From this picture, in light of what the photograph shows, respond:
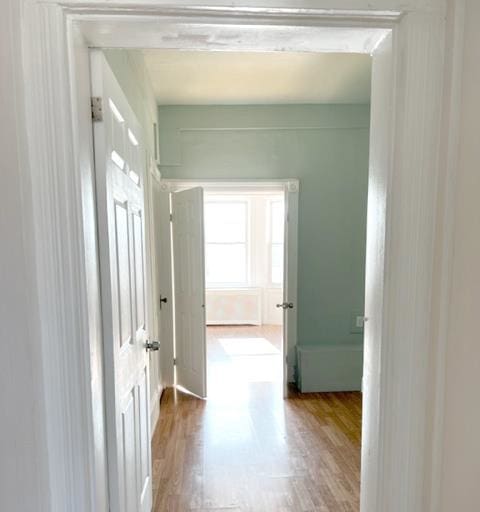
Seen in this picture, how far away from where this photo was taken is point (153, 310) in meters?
2.83

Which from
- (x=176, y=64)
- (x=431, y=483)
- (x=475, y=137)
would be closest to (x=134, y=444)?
(x=431, y=483)

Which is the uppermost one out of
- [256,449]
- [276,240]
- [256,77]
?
[256,77]

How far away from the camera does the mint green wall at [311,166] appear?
3.42 m

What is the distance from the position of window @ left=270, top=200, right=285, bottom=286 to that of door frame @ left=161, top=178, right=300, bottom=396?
257 centimetres

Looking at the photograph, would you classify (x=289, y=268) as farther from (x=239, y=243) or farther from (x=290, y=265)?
(x=239, y=243)

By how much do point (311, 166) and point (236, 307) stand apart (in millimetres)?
3412

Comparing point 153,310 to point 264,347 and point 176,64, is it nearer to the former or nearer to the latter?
point 176,64

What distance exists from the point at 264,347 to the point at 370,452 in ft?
13.1

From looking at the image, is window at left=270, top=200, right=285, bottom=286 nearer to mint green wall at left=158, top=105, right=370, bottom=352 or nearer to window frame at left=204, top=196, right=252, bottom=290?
window frame at left=204, top=196, right=252, bottom=290

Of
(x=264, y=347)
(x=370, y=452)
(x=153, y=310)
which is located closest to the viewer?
(x=370, y=452)

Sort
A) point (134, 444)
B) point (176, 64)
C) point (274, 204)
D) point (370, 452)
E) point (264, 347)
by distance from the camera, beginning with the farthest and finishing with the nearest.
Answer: point (274, 204) → point (264, 347) → point (176, 64) → point (134, 444) → point (370, 452)

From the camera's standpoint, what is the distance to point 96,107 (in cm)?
100

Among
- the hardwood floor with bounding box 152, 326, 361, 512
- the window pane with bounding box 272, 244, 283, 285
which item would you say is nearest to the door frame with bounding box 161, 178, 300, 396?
the hardwood floor with bounding box 152, 326, 361, 512

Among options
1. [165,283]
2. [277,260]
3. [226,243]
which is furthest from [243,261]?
[165,283]
